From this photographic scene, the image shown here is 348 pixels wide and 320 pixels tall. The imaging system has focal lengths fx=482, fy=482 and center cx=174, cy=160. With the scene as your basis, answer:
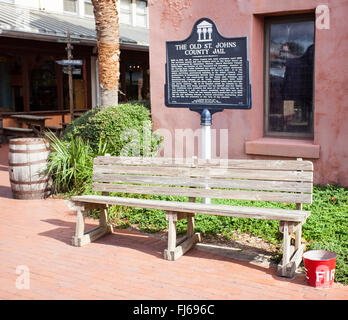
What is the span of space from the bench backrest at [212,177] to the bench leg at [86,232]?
35 centimetres

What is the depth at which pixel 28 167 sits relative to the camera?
7547 mm

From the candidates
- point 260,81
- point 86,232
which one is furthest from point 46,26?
point 86,232

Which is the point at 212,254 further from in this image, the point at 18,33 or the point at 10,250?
the point at 18,33

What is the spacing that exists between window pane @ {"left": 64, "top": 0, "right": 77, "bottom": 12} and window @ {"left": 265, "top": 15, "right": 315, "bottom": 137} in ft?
43.6

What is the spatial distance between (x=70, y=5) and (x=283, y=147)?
14.6 metres

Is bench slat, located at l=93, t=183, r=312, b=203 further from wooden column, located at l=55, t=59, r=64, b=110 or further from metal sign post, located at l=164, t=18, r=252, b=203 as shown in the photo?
wooden column, located at l=55, t=59, r=64, b=110

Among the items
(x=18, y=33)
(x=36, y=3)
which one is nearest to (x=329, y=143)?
(x=18, y=33)

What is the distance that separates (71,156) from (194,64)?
2.63m

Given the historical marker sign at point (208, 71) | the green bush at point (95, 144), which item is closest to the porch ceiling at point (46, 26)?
the green bush at point (95, 144)

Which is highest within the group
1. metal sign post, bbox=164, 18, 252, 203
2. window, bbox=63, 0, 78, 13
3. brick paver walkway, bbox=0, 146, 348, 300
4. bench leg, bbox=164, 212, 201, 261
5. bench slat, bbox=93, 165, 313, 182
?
window, bbox=63, 0, 78, 13

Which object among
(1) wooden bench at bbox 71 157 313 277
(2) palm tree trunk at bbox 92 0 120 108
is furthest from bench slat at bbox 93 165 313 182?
(2) palm tree trunk at bbox 92 0 120 108

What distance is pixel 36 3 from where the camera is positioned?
18016 mm

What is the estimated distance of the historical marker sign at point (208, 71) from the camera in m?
6.11

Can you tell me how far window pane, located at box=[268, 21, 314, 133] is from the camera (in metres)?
7.83
